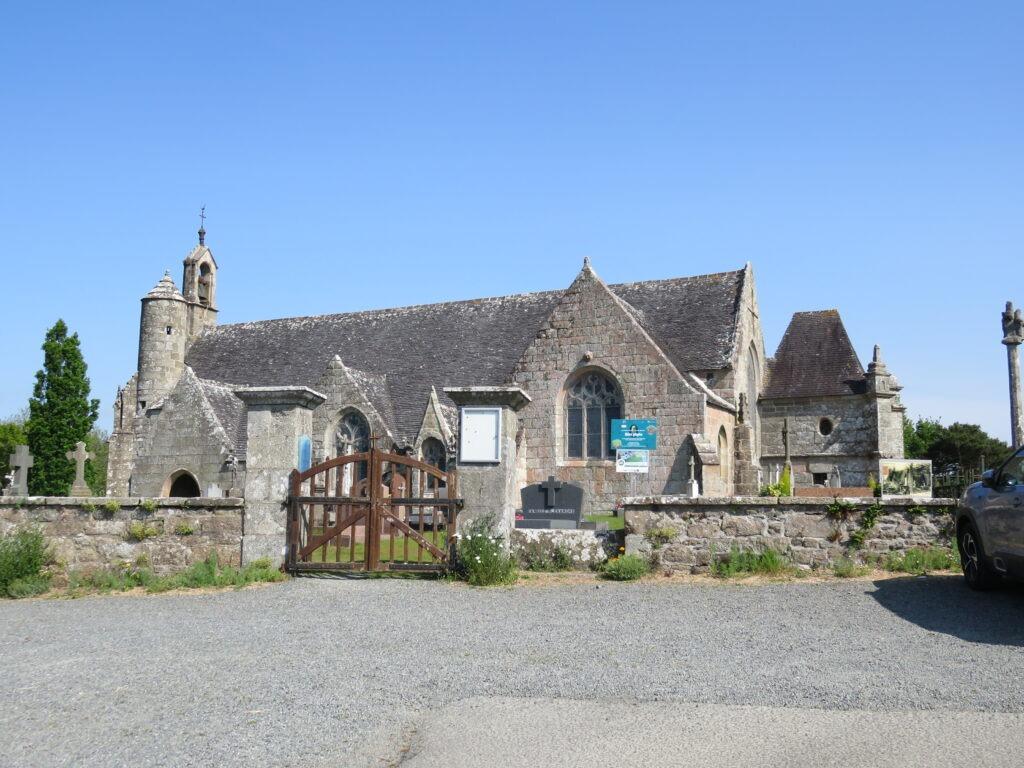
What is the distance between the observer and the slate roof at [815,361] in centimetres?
3038

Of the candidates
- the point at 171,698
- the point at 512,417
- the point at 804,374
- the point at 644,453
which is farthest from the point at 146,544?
the point at 804,374

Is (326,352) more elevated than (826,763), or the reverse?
(326,352)

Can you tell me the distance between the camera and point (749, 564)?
10.9 meters

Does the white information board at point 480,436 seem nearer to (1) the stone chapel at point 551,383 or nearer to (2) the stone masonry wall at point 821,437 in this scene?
(1) the stone chapel at point 551,383

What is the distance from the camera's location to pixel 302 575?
39.2ft

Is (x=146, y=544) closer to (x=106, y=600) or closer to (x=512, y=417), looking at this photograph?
(x=106, y=600)

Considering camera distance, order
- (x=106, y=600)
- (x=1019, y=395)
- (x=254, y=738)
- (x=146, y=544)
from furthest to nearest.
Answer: (x=1019, y=395) → (x=146, y=544) → (x=106, y=600) → (x=254, y=738)

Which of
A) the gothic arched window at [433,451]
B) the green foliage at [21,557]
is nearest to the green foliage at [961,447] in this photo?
the gothic arched window at [433,451]

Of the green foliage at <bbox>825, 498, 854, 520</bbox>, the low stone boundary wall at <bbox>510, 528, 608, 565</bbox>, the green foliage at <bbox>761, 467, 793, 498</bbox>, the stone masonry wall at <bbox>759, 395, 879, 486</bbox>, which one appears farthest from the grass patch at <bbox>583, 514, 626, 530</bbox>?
the stone masonry wall at <bbox>759, 395, 879, 486</bbox>

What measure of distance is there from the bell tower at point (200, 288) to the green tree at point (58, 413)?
8.36 meters

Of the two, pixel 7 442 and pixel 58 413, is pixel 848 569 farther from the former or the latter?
pixel 7 442

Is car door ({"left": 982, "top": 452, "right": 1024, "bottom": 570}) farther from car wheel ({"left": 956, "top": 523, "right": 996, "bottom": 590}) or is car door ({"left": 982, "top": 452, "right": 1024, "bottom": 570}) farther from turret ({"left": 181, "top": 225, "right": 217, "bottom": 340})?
turret ({"left": 181, "top": 225, "right": 217, "bottom": 340})

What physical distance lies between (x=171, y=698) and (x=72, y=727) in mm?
712

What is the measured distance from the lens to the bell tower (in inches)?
1390
